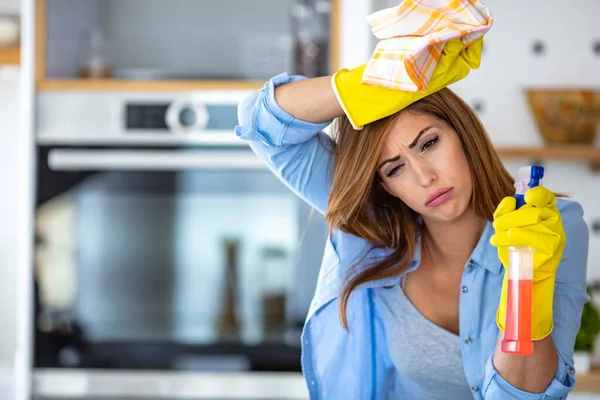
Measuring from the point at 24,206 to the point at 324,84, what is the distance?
119cm

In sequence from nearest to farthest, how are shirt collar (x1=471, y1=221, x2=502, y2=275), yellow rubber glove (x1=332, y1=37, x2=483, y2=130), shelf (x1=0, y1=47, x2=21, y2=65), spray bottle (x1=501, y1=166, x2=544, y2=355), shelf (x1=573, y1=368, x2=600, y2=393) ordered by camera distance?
1. spray bottle (x1=501, y1=166, x2=544, y2=355)
2. yellow rubber glove (x1=332, y1=37, x2=483, y2=130)
3. shirt collar (x1=471, y1=221, x2=502, y2=275)
4. shelf (x1=573, y1=368, x2=600, y2=393)
5. shelf (x1=0, y1=47, x2=21, y2=65)

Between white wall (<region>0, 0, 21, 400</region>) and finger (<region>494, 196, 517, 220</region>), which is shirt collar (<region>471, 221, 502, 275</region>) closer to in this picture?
finger (<region>494, 196, 517, 220</region>)

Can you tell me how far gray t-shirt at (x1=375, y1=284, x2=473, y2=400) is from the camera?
1464 mm

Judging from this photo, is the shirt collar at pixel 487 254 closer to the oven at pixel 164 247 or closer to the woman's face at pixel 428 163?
the woman's face at pixel 428 163

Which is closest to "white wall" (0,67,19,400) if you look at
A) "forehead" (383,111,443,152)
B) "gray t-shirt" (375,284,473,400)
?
"gray t-shirt" (375,284,473,400)

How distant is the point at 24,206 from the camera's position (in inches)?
87.2

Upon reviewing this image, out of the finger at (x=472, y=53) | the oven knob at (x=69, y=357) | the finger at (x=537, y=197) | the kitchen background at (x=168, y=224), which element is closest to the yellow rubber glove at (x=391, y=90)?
the finger at (x=472, y=53)

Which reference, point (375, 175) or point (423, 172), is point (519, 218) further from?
point (375, 175)

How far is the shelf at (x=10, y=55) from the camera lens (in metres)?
2.44

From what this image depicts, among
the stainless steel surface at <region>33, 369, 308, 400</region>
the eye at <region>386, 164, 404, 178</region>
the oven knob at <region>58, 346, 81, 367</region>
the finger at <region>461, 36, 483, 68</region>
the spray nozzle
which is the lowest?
the stainless steel surface at <region>33, 369, 308, 400</region>

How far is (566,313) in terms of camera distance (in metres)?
1.26

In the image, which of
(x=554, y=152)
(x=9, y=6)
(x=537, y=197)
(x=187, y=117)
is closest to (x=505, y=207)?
(x=537, y=197)

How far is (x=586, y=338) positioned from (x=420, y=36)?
50.2 inches

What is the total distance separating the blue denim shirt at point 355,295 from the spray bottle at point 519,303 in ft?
0.59
